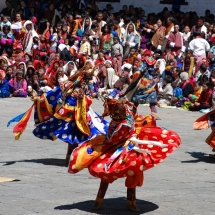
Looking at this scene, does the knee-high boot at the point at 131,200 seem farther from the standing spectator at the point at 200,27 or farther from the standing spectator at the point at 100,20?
the standing spectator at the point at 100,20

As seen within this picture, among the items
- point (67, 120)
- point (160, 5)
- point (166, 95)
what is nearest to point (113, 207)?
point (67, 120)

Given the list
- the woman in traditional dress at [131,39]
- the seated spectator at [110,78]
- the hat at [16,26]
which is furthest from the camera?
the hat at [16,26]

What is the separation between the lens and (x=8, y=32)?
899 inches

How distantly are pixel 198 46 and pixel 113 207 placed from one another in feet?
43.5

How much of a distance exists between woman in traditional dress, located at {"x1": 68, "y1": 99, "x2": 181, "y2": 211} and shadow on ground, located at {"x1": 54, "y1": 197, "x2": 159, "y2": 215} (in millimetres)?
→ 87

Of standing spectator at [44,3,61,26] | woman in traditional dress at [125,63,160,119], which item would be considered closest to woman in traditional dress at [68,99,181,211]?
woman in traditional dress at [125,63,160,119]

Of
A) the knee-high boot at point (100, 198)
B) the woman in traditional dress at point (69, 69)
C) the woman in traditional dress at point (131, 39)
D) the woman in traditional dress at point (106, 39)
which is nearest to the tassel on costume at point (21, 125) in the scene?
the knee-high boot at point (100, 198)

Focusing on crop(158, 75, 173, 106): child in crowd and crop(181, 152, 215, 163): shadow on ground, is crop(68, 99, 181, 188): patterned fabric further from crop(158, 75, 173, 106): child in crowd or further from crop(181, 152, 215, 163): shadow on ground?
crop(158, 75, 173, 106): child in crowd

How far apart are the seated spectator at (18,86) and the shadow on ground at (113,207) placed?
11.3m

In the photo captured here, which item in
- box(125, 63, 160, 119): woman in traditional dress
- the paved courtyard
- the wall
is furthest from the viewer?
the wall

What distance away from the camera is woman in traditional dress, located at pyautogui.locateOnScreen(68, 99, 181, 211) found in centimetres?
836

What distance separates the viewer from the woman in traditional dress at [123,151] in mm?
8359

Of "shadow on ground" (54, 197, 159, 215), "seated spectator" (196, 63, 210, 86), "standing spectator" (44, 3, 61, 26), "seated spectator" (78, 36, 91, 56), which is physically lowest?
"shadow on ground" (54, 197, 159, 215)

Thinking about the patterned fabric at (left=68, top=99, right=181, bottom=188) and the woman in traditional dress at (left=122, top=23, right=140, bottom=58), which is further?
the woman in traditional dress at (left=122, top=23, right=140, bottom=58)
